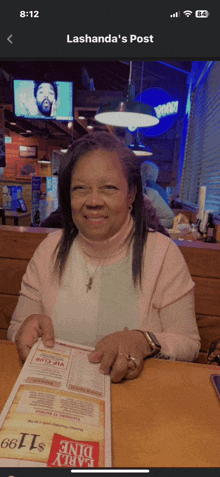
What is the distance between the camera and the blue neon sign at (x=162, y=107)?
545 cm

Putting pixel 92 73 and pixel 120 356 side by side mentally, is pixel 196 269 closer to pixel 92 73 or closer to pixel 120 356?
pixel 120 356

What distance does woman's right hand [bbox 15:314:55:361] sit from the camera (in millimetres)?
912

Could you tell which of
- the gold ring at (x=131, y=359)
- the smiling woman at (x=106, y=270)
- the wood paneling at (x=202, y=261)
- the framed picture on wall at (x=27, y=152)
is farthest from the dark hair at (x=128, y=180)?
the framed picture on wall at (x=27, y=152)

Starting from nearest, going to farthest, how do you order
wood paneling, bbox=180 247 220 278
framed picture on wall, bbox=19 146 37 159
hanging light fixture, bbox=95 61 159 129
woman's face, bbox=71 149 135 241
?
woman's face, bbox=71 149 135 241, wood paneling, bbox=180 247 220 278, hanging light fixture, bbox=95 61 159 129, framed picture on wall, bbox=19 146 37 159

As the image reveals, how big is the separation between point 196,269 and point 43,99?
5.34 meters

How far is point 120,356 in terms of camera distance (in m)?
0.86

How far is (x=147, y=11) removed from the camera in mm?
809

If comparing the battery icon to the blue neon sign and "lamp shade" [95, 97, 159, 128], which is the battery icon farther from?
the blue neon sign

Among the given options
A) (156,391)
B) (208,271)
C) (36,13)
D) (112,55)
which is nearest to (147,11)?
(112,55)

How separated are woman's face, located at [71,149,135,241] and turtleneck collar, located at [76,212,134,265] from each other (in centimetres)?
3

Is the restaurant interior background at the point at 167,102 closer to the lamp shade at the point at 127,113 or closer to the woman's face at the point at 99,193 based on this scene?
the lamp shade at the point at 127,113

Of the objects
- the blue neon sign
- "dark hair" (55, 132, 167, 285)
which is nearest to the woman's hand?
"dark hair" (55, 132, 167, 285)

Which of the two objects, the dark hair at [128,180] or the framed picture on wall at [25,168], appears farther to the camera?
the framed picture on wall at [25,168]

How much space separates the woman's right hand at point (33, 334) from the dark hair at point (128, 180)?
0.27 metres
